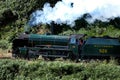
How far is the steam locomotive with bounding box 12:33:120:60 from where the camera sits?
100ft

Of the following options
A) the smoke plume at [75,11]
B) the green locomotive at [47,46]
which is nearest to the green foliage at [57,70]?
the green locomotive at [47,46]

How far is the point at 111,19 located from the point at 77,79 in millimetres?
14582

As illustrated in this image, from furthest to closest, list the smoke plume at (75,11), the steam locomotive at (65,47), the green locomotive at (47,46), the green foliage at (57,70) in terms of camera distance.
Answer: the smoke plume at (75,11) → the green locomotive at (47,46) → the steam locomotive at (65,47) → the green foliage at (57,70)

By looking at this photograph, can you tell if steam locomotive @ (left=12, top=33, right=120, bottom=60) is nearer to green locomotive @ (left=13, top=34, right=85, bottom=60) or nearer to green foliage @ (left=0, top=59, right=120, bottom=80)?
green locomotive @ (left=13, top=34, right=85, bottom=60)

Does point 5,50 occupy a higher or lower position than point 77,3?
lower

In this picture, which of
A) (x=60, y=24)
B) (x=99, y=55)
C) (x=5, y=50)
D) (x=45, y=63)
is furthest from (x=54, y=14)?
(x=45, y=63)

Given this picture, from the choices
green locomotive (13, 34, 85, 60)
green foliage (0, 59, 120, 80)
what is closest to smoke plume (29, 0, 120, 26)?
green locomotive (13, 34, 85, 60)

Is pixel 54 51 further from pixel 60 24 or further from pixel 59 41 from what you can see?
pixel 60 24

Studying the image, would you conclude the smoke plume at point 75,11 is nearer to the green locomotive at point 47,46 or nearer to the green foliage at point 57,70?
the green locomotive at point 47,46

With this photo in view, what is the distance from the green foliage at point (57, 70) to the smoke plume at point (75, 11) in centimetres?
1180

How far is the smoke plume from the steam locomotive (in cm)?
585

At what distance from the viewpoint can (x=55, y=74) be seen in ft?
84.8

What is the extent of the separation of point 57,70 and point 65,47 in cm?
572

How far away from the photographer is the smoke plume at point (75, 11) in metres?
38.2
